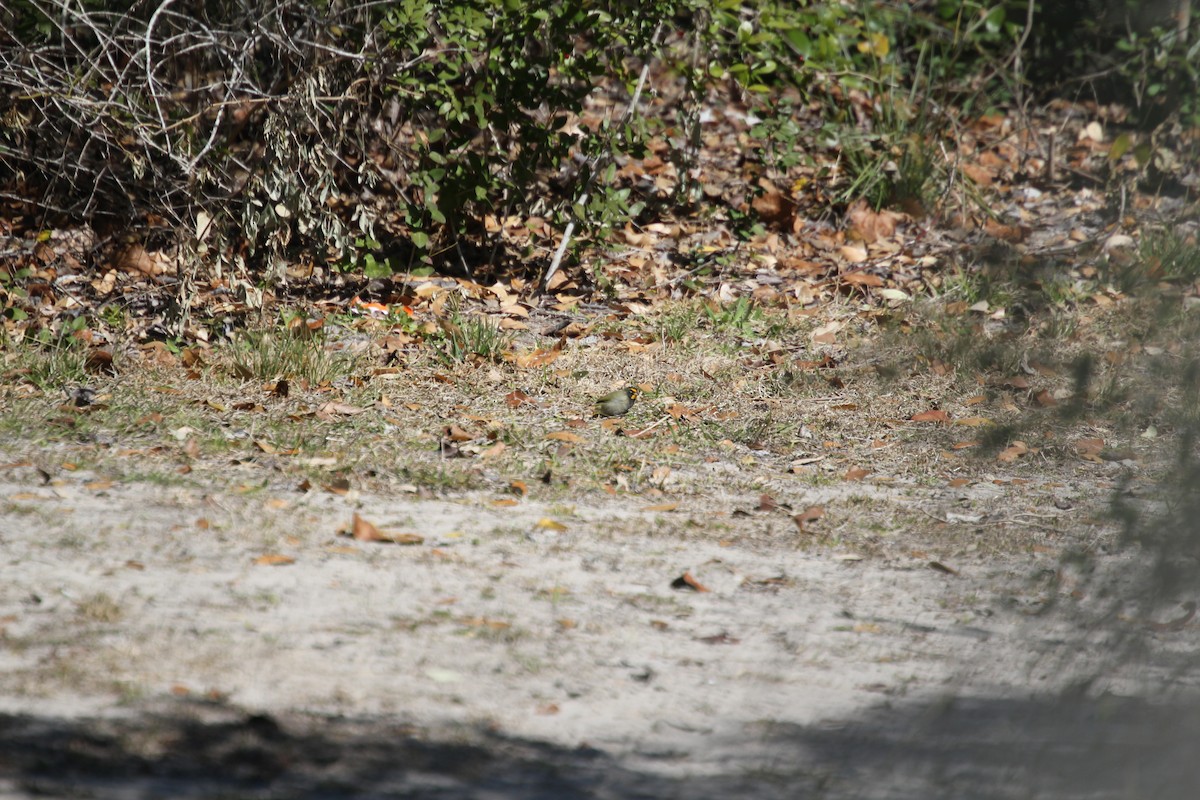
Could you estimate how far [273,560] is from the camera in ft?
10.2

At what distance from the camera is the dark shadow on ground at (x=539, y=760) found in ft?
7.00

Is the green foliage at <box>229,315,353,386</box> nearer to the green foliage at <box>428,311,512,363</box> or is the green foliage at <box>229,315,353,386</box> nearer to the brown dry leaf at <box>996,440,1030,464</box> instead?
the green foliage at <box>428,311,512,363</box>

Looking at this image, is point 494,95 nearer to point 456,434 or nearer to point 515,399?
point 515,399

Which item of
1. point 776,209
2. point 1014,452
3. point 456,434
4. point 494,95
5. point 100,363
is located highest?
point 494,95

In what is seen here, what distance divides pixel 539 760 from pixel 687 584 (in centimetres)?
96

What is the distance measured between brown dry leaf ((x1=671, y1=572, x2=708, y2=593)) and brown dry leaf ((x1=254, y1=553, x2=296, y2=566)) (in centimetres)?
103

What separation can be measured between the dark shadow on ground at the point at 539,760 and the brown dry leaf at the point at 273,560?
2.46ft

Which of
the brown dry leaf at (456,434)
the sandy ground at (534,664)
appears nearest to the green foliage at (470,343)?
the brown dry leaf at (456,434)

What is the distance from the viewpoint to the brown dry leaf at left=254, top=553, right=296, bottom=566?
3103 millimetres

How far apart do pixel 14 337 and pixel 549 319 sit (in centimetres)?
246

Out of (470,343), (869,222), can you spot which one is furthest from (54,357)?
(869,222)

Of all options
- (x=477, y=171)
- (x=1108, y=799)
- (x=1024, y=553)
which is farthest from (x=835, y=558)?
(x=477, y=171)

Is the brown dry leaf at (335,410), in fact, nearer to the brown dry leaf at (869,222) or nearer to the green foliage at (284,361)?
the green foliage at (284,361)

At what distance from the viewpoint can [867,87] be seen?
7578 mm
